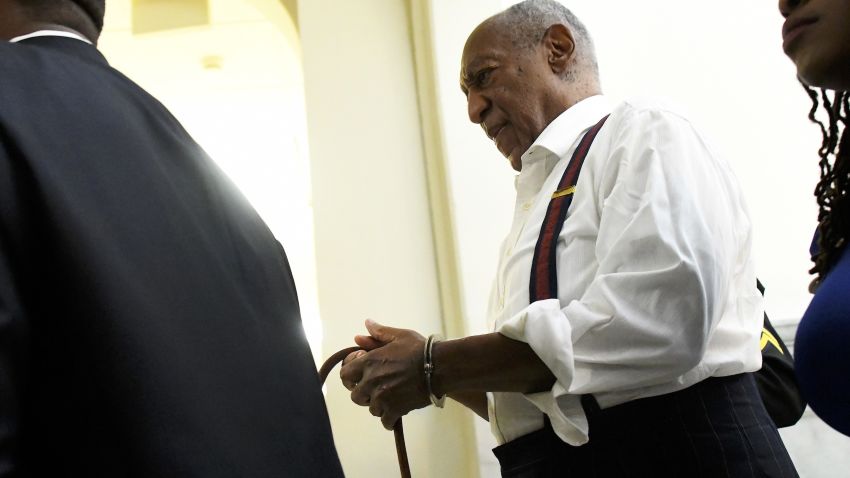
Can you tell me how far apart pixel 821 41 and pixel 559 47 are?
0.97 metres

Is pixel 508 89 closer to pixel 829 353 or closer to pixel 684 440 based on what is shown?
pixel 684 440

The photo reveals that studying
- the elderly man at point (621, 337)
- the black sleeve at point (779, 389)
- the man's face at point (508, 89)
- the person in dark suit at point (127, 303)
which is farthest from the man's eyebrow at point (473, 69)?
the person in dark suit at point (127, 303)

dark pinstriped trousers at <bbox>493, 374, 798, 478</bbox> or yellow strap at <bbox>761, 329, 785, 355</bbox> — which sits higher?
yellow strap at <bbox>761, 329, 785, 355</bbox>

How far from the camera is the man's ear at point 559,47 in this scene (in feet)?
7.17

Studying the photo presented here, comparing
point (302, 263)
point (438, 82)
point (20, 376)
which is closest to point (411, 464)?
point (438, 82)

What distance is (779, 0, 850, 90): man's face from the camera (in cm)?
126

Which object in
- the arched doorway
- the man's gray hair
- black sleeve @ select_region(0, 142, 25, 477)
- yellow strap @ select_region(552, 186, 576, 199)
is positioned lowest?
black sleeve @ select_region(0, 142, 25, 477)

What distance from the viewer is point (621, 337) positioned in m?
1.48

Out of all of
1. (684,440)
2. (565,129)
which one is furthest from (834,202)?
(565,129)

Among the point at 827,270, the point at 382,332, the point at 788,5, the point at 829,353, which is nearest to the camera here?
the point at 829,353

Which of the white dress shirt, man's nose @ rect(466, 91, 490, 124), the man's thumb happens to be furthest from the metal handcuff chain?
man's nose @ rect(466, 91, 490, 124)

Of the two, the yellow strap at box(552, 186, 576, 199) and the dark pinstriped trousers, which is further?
the yellow strap at box(552, 186, 576, 199)

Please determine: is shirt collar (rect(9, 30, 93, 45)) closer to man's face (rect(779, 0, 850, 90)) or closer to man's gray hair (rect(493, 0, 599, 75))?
man's face (rect(779, 0, 850, 90))

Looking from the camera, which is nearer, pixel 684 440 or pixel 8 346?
pixel 8 346
